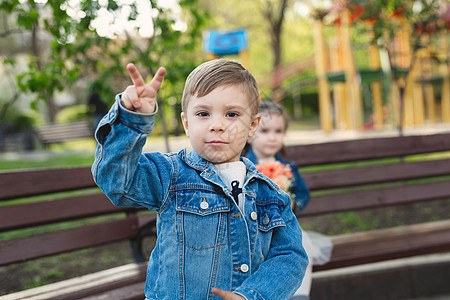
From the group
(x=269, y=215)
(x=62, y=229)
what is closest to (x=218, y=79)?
(x=269, y=215)

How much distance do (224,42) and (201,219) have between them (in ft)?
42.4

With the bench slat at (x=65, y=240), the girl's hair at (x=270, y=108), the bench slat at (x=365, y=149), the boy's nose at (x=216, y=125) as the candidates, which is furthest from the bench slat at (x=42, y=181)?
the boy's nose at (x=216, y=125)

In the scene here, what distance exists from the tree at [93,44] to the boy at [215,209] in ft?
6.91

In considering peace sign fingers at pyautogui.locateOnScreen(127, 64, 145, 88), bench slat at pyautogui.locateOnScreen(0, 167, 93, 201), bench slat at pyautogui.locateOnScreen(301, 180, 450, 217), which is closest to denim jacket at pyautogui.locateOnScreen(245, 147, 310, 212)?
bench slat at pyautogui.locateOnScreen(301, 180, 450, 217)

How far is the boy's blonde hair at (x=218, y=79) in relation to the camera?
1376 millimetres

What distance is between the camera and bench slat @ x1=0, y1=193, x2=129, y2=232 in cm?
250

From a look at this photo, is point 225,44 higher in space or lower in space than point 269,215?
higher

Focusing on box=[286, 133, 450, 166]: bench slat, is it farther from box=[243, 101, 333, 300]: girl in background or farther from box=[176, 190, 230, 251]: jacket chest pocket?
box=[176, 190, 230, 251]: jacket chest pocket

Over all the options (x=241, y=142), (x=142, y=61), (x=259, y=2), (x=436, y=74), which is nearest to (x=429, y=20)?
(x=142, y=61)

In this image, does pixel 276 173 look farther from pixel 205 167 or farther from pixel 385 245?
pixel 385 245

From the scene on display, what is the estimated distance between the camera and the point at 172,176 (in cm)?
146

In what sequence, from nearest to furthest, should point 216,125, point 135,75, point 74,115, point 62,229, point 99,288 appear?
1. point 135,75
2. point 216,125
3. point 99,288
4. point 62,229
5. point 74,115

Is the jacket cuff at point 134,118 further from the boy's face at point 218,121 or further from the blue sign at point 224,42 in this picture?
the blue sign at point 224,42

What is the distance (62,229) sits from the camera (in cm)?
260
